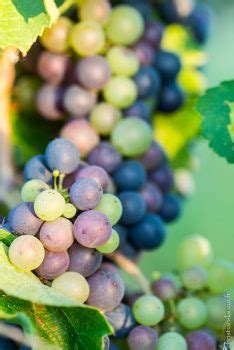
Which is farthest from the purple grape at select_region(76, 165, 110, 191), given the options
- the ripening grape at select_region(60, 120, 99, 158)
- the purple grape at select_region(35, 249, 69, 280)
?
the ripening grape at select_region(60, 120, 99, 158)

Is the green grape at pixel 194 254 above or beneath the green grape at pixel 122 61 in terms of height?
beneath

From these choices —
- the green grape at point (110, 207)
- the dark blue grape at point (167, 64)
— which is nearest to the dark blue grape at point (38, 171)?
the green grape at point (110, 207)

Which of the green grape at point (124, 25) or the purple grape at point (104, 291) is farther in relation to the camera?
the green grape at point (124, 25)

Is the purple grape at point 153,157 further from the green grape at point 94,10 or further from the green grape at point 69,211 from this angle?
the green grape at point 69,211

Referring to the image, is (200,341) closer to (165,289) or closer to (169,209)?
(165,289)

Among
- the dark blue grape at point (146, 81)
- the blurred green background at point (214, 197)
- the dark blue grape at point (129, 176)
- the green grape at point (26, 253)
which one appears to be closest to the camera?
the green grape at point (26, 253)

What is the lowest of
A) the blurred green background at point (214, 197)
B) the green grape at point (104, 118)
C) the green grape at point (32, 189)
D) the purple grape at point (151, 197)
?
the green grape at point (32, 189)
